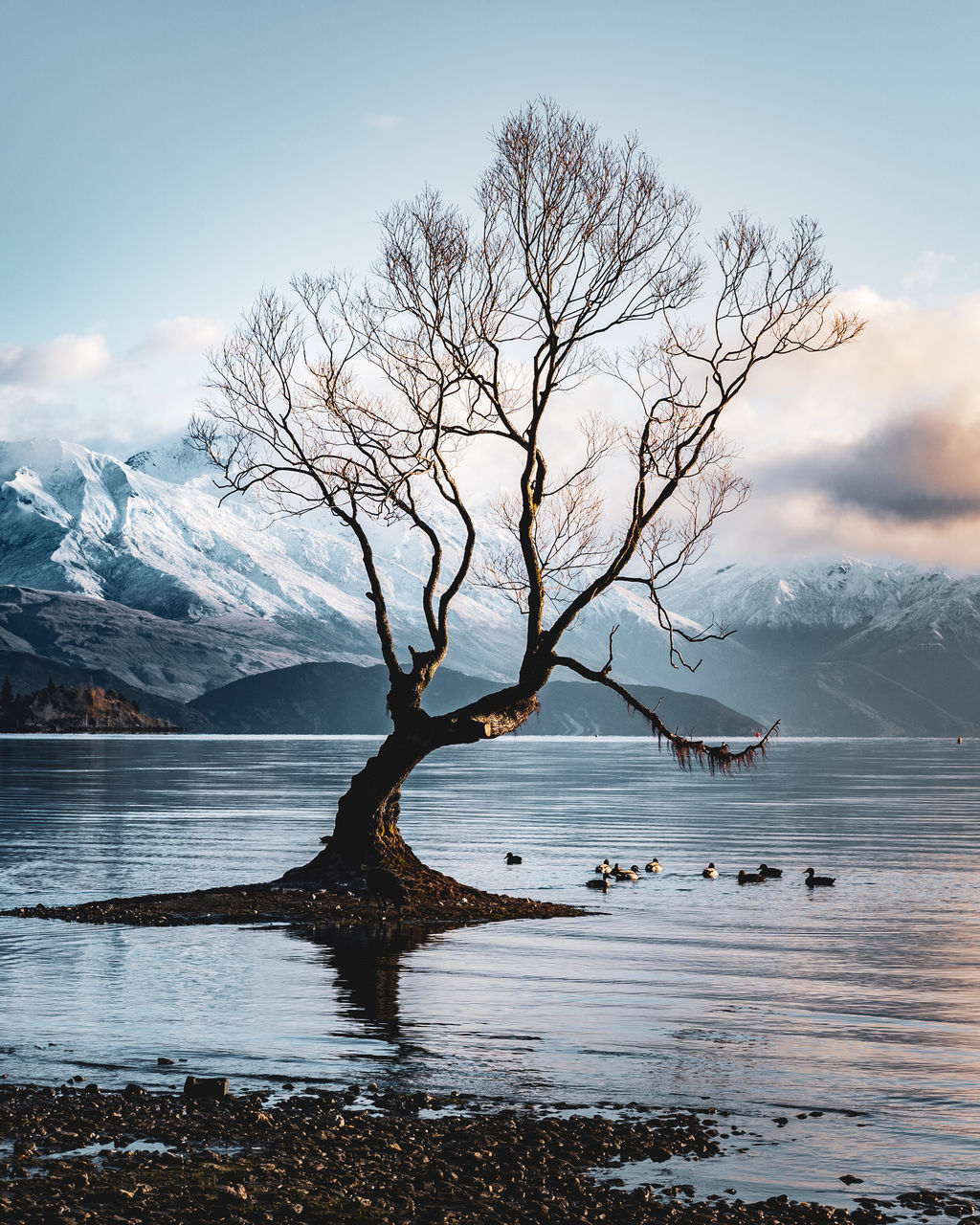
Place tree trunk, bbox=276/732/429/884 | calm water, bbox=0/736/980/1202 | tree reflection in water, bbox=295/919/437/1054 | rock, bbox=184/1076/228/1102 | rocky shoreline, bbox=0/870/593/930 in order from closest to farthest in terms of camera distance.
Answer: rock, bbox=184/1076/228/1102 → calm water, bbox=0/736/980/1202 → tree reflection in water, bbox=295/919/437/1054 → rocky shoreline, bbox=0/870/593/930 → tree trunk, bbox=276/732/429/884

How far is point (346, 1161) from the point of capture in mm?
12781

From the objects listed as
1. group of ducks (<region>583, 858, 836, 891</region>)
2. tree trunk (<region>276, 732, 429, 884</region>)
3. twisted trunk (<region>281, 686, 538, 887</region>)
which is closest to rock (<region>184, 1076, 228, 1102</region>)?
twisted trunk (<region>281, 686, 538, 887</region>)

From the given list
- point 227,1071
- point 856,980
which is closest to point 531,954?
point 856,980

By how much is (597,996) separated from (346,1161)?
10376 mm

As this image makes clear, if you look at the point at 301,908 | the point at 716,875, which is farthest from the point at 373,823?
the point at 716,875

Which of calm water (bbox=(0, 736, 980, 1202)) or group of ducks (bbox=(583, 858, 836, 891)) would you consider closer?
calm water (bbox=(0, 736, 980, 1202))

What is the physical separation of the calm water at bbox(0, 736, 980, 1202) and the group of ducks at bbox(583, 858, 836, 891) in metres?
0.66

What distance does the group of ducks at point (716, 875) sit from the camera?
42.7 m

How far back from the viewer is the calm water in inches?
619

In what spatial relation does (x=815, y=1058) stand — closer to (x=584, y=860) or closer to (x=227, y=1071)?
(x=227, y=1071)

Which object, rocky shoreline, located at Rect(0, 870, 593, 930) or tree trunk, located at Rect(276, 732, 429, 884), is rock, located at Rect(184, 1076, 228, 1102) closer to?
rocky shoreline, located at Rect(0, 870, 593, 930)

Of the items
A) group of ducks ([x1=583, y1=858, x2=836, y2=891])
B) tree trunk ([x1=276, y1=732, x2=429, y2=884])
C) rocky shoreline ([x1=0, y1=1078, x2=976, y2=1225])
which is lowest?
group of ducks ([x1=583, y1=858, x2=836, y2=891])

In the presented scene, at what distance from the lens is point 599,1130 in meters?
14.0

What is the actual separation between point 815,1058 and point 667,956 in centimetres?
985
